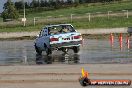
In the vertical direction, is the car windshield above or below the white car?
above

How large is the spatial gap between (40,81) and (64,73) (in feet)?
5.30

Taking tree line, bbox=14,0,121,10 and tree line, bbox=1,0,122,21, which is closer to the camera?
tree line, bbox=1,0,122,21

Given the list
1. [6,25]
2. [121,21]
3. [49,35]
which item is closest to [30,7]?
[6,25]

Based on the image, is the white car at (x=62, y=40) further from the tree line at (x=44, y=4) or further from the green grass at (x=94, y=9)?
the tree line at (x=44, y=4)

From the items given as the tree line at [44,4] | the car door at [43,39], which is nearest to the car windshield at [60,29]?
the car door at [43,39]

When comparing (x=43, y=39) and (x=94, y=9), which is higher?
(x=43, y=39)

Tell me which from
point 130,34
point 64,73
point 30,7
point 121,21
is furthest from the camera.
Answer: point 30,7

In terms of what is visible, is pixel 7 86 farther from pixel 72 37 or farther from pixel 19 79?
pixel 72 37

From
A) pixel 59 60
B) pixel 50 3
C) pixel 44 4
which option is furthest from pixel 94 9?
pixel 59 60

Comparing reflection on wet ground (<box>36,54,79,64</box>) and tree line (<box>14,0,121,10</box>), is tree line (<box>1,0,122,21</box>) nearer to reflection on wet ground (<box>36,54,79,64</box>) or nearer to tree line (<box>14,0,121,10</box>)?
tree line (<box>14,0,121,10</box>)

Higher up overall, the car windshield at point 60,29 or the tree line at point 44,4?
the car windshield at point 60,29

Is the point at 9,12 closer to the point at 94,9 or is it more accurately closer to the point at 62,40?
the point at 94,9

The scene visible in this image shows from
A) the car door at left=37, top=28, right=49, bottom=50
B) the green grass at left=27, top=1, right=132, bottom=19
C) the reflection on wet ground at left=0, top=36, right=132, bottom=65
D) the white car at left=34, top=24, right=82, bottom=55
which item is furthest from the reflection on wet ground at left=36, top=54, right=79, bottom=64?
the green grass at left=27, top=1, right=132, bottom=19

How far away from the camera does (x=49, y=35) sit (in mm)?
24734
